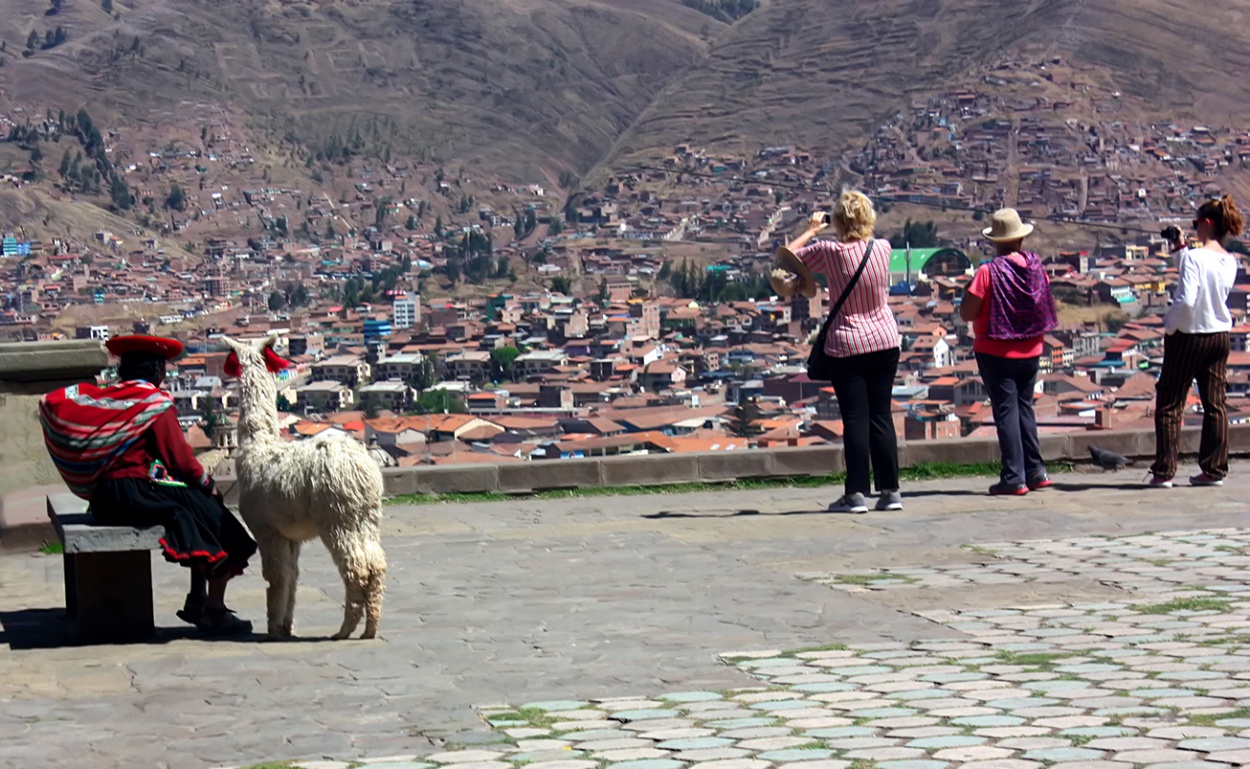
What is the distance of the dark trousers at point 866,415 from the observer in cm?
881

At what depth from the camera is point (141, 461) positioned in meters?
5.95

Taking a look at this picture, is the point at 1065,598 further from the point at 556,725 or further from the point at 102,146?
the point at 102,146

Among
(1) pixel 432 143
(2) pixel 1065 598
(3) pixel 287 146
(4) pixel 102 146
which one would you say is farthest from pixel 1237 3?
(2) pixel 1065 598

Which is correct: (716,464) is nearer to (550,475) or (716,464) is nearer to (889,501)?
(550,475)

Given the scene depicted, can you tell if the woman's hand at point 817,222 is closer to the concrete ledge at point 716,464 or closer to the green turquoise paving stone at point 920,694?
the concrete ledge at point 716,464

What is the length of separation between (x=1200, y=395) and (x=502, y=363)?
45058mm

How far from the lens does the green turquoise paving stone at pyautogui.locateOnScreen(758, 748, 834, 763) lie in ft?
14.0

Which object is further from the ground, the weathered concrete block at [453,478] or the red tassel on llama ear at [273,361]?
the red tassel on llama ear at [273,361]

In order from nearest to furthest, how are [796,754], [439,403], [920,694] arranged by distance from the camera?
[796,754] → [920,694] → [439,403]

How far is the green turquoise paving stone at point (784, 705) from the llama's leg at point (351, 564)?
1.61 metres

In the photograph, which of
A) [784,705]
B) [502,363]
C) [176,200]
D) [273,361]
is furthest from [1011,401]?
[176,200]

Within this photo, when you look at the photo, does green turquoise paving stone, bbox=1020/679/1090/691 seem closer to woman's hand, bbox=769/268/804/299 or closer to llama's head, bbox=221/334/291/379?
llama's head, bbox=221/334/291/379

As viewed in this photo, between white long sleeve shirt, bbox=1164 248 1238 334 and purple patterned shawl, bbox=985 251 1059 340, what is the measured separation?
72cm

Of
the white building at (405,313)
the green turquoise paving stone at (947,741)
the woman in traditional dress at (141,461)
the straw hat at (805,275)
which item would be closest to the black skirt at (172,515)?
the woman in traditional dress at (141,461)
